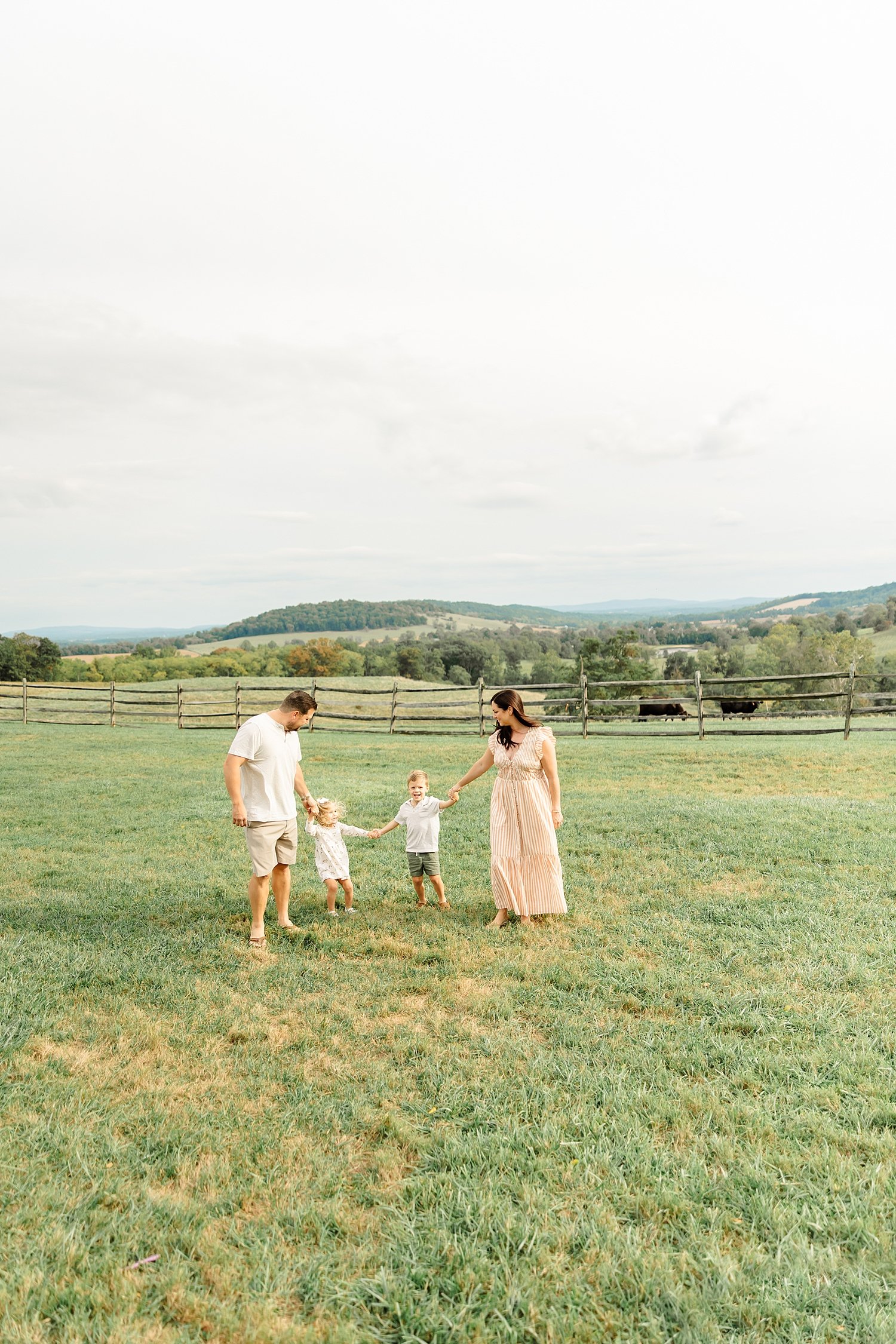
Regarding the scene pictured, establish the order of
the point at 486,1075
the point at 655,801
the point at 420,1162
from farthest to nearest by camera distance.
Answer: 1. the point at 655,801
2. the point at 486,1075
3. the point at 420,1162

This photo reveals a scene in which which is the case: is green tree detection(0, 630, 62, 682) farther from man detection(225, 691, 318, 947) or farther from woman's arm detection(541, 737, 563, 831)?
woman's arm detection(541, 737, 563, 831)

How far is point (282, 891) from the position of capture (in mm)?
6031

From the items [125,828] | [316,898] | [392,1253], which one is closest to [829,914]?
[316,898]

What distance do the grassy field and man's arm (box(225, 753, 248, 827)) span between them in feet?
3.26

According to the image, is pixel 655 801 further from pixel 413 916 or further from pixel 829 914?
pixel 413 916

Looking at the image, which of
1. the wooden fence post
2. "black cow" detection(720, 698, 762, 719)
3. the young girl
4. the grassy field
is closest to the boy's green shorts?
the grassy field

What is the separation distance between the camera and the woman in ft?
19.9

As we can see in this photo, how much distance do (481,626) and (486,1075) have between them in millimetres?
143382

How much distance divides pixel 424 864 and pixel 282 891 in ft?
4.15

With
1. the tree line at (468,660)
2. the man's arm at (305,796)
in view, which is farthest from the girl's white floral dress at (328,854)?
the tree line at (468,660)

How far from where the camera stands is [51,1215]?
282cm

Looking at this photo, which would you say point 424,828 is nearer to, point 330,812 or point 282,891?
point 330,812

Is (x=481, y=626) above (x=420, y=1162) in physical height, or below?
above

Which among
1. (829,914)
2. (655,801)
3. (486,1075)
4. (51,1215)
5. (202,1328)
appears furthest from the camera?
(655,801)
